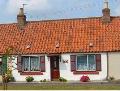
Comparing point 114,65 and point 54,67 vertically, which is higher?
point 114,65

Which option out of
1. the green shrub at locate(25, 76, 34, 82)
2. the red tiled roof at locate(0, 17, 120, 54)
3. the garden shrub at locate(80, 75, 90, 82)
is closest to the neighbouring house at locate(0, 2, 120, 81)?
the red tiled roof at locate(0, 17, 120, 54)

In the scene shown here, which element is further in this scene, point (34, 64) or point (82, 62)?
point (34, 64)

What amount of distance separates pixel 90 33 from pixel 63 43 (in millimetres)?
2614

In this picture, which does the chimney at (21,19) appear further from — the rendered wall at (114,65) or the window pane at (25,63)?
the rendered wall at (114,65)

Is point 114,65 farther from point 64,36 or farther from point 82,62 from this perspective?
point 64,36

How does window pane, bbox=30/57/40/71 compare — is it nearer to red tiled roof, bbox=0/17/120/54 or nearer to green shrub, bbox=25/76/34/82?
red tiled roof, bbox=0/17/120/54

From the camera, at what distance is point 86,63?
42906mm

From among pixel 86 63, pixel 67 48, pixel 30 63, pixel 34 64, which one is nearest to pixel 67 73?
pixel 86 63

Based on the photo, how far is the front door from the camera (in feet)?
143

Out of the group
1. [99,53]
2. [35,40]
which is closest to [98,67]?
[99,53]

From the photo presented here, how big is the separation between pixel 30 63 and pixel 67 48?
368cm

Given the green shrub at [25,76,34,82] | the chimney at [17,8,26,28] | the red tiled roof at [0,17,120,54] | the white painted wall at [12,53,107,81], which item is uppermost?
the chimney at [17,8,26,28]

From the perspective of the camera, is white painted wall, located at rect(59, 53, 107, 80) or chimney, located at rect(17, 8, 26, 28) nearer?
white painted wall, located at rect(59, 53, 107, 80)

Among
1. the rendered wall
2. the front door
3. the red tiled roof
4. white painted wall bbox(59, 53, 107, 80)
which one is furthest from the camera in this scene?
the front door
